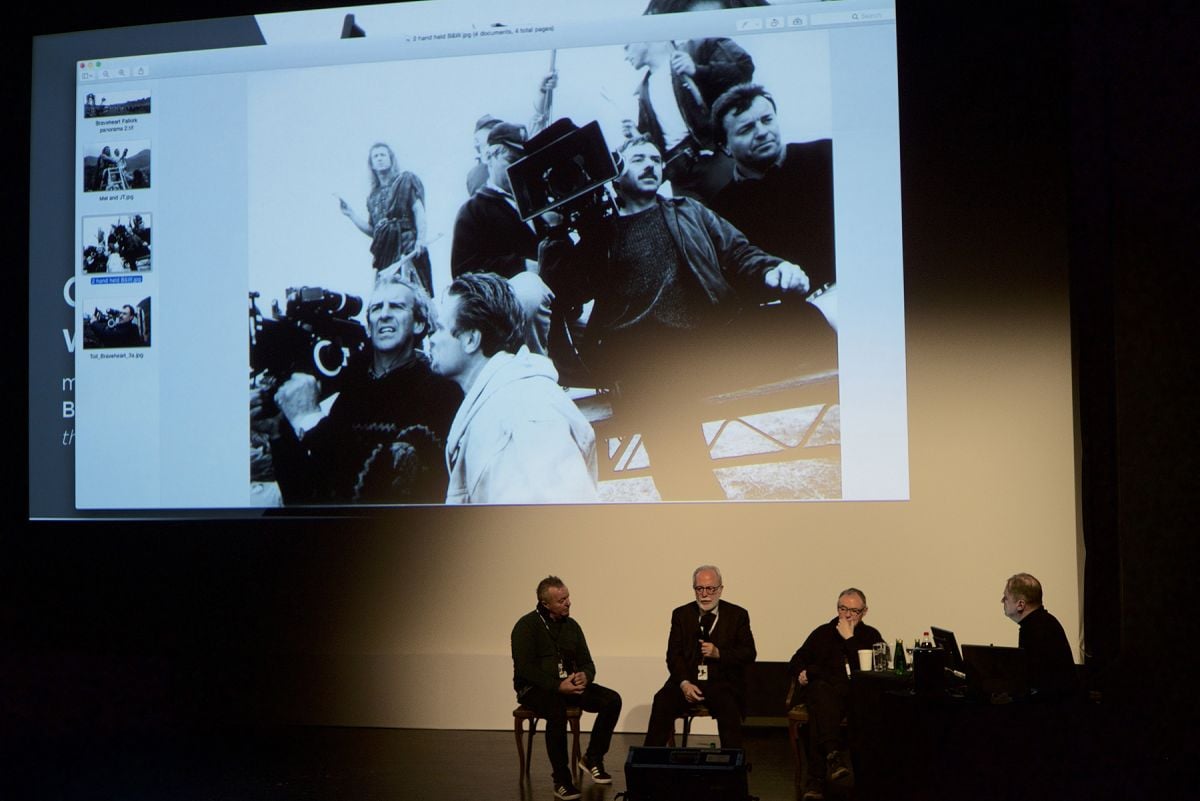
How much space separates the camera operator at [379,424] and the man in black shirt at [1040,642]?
285 cm

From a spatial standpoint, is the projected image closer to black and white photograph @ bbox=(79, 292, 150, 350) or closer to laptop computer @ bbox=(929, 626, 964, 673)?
black and white photograph @ bbox=(79, 292, 150, 350)

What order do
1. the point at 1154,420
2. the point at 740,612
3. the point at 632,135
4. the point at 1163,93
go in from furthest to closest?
the point at 632,135 → the point at 740,612 → the point at 1154,420 → the point at 1163,93

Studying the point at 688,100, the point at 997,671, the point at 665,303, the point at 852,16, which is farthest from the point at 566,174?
the point at 997,671

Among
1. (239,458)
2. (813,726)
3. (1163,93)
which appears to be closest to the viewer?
(1163,93)

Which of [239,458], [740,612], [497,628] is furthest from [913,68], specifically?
[239,458]

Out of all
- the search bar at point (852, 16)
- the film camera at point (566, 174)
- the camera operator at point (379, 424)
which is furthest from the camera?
the camera operator at point (379, 424)

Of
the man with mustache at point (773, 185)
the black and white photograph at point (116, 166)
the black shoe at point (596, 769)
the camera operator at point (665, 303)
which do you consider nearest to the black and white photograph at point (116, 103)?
the black and white photograph at point (116, 166)

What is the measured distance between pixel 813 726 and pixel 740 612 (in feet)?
2.12

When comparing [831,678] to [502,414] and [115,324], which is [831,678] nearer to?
[502,414]

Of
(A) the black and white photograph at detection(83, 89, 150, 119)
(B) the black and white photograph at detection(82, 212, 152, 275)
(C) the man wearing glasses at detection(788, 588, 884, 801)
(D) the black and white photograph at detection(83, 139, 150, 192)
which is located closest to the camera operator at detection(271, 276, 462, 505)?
(B) the black and white photograph at detection(82, 212, 152, 275)

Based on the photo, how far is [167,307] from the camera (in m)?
6.08

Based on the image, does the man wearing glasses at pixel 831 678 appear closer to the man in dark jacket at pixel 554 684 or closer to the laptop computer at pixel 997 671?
the man in dark jacket at pixel 554 684

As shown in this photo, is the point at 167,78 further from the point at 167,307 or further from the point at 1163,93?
the point at 1163,93

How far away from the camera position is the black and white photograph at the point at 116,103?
615 cm
